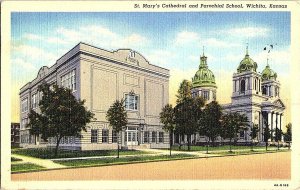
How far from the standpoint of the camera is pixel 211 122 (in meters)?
17.4

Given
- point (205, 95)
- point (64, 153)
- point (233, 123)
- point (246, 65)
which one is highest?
point (246, 65)

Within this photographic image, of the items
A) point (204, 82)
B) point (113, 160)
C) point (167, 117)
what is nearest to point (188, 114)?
point (167, 117)

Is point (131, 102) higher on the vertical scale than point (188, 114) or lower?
higher

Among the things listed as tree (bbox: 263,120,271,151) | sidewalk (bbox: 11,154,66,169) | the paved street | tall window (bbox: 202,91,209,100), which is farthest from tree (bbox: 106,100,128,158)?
tree (bbox: 263,120,271,151)

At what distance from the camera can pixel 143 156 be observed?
1488 cm

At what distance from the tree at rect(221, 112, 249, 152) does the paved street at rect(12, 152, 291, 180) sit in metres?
2.07

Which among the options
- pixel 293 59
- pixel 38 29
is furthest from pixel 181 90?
pixel 38 29

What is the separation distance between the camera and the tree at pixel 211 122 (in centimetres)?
1639

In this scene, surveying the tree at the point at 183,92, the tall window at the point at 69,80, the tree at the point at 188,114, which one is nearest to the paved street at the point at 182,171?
the tree at the point at 188,114

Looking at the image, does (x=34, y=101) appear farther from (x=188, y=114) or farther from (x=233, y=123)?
(x=233, y=123)

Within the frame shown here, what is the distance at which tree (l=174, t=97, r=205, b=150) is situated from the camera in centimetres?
1541

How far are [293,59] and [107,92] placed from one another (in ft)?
21.0

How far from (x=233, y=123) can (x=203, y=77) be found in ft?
11.0

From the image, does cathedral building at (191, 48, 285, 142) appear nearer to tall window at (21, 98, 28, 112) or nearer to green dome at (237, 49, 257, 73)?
green dome at (237, 49, 257, 73)
